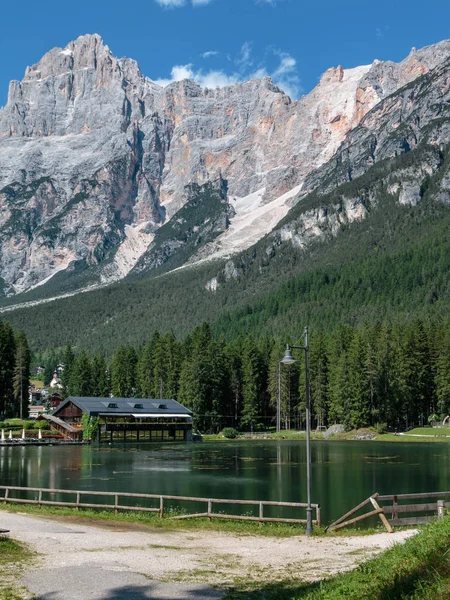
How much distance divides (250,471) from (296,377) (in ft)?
234

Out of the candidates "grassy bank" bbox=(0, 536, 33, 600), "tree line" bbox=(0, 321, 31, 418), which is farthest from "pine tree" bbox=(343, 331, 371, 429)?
"grassy bank" bbox=(0, 536, 33, 600)

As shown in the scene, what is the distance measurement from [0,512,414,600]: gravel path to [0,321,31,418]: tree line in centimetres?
10288

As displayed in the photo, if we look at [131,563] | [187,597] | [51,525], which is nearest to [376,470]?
[51,525]

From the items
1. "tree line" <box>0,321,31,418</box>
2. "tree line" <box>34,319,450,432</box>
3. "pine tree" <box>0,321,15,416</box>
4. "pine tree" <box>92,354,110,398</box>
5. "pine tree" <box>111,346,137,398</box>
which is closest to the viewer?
"tree line" <box>34,319,450,432</box>

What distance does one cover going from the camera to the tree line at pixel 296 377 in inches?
4535

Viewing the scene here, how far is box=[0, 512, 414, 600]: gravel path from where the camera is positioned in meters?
18.7

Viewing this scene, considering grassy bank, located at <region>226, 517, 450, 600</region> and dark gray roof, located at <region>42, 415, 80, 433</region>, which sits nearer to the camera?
grassy bank, located at <region>226, 517, 450, 600</region>

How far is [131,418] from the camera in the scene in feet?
396

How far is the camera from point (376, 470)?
6000 cm

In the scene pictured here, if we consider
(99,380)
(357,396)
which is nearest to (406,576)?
(357,396)

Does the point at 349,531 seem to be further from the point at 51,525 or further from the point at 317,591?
the point at 317,591

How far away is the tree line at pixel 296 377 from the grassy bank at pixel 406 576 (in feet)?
329

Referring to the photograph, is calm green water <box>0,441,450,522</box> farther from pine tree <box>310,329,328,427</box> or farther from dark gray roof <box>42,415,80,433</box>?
pine tree <box>310,329,328,427</box>

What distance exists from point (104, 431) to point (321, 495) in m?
78.1
